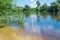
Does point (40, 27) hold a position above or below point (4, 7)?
below

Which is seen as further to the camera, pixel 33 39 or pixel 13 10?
pixel 13 10

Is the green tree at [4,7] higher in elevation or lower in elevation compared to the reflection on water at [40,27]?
higher

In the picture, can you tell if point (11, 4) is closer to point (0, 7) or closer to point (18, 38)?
point (0, 7)

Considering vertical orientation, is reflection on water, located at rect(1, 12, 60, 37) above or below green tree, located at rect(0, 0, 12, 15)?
below

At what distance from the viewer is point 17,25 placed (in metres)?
12.1

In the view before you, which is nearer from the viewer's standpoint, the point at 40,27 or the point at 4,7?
the point at 4,7

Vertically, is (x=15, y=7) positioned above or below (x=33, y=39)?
above

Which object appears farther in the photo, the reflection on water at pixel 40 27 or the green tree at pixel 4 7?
the green tree at pixel 4 7

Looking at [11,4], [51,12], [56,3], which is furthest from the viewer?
[51,12]

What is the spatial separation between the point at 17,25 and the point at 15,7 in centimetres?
122

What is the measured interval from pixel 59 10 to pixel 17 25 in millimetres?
15595

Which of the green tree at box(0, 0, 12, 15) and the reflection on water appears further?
the green tree at box(0, 0, 12, 15)

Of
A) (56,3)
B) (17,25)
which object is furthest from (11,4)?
(56,3)

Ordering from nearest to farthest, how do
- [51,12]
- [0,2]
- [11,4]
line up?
[0,2], [11,4], [51,12]
